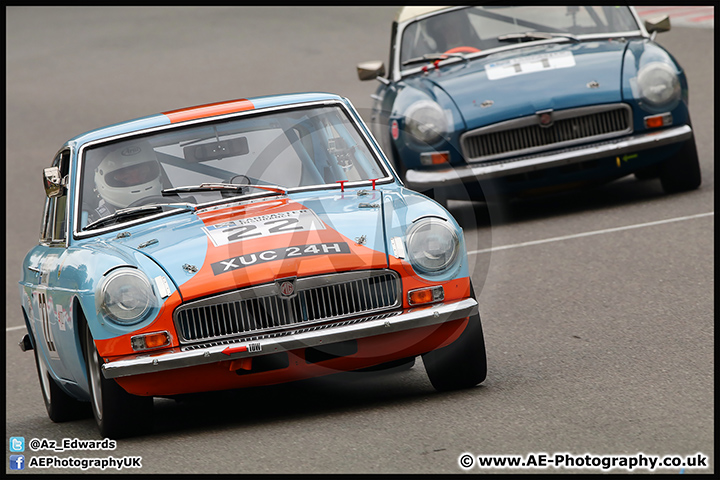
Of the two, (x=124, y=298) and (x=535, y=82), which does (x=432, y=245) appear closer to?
(x=124, y=298)

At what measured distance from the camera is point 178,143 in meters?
6.05

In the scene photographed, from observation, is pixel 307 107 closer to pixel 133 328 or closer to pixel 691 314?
pixel 133 328

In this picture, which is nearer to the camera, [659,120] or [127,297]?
[127,297]

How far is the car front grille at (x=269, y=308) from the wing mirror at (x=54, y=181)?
1.61 meters

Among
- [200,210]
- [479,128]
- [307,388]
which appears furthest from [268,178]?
[479,128]

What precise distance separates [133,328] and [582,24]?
6.91 metres

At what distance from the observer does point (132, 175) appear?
5957 millimetres

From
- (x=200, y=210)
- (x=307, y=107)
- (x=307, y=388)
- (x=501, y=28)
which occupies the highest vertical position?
(x=501, y=28)

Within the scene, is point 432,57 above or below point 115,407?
above

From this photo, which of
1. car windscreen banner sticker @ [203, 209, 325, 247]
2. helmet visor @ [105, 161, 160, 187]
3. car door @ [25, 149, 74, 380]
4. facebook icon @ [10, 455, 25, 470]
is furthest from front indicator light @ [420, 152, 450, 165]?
facebook icon @ [10, 455, 25, 470]

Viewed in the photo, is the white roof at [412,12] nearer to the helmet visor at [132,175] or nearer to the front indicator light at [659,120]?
the front indicator light at [659,120]

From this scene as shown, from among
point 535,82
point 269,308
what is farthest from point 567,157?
point 269,308

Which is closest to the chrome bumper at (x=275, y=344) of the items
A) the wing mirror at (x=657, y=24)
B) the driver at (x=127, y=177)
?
the driver at (x=127, y=177)

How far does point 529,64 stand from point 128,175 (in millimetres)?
4964
